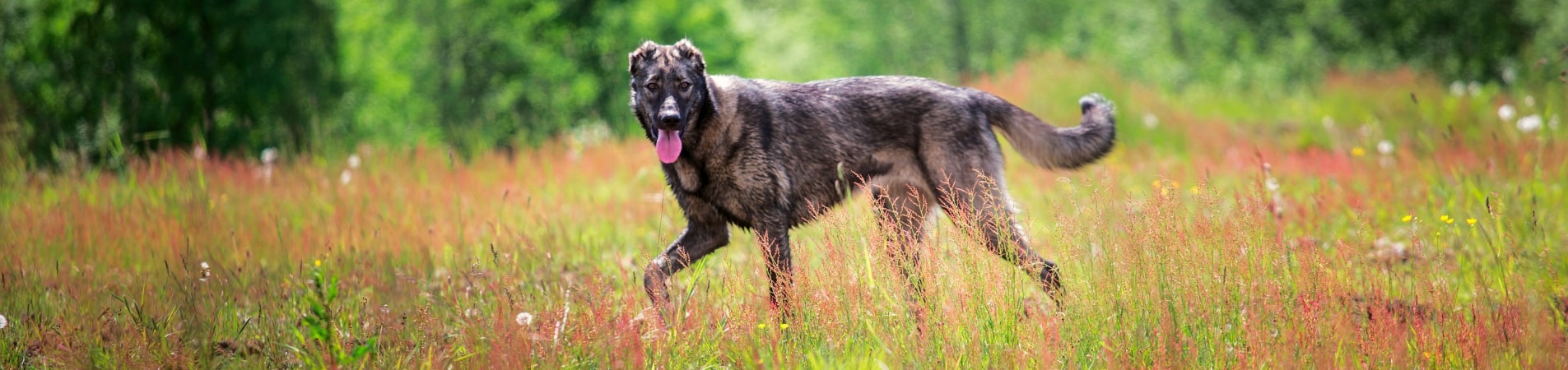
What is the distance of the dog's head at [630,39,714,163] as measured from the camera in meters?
4.26

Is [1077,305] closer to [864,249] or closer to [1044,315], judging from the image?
[1044,315]

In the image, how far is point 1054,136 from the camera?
16.8 feet

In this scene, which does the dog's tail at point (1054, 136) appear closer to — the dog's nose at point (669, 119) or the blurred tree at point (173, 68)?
the dog's nose at point (669, 119)

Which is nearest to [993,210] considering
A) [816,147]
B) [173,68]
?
[816,147]

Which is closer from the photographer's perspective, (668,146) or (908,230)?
(668,146)

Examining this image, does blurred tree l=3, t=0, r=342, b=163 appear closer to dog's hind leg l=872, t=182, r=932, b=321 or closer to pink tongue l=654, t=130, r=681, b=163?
pink tongue l=654, t=130, r=681, b=163

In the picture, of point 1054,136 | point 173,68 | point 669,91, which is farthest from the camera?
point 173,68

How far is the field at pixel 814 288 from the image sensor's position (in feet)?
11.4

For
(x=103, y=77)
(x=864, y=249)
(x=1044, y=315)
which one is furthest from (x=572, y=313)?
(x=103, y=77)

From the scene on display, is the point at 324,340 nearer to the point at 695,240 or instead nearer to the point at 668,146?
the point at 668,146

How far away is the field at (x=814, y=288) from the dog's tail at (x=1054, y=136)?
0.21 metres

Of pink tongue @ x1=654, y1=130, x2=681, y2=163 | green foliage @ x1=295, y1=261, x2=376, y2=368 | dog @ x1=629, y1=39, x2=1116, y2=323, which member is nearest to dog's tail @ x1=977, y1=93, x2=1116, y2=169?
dog @ x1=629, y1=39, x2=1116, y2=323

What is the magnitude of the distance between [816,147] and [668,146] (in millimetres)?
854

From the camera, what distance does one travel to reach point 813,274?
3.86 m
